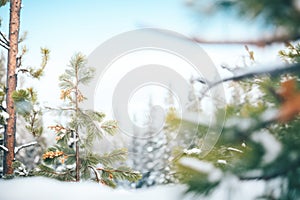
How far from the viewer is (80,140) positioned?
6.42 meters

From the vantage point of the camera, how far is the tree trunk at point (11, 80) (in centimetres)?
709

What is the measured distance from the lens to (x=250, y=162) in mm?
1467

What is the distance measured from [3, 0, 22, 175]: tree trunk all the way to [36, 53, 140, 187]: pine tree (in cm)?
121

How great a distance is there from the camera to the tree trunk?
7086 mm

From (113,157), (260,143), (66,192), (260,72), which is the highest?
(260,72)

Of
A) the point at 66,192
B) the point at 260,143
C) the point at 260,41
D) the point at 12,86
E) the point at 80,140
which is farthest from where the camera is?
the point at 12,86

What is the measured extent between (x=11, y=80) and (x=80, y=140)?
2.20 meters

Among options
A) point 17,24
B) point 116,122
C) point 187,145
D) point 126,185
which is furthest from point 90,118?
point 126,185

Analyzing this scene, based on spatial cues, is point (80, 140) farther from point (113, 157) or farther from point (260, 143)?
point (260, 143)

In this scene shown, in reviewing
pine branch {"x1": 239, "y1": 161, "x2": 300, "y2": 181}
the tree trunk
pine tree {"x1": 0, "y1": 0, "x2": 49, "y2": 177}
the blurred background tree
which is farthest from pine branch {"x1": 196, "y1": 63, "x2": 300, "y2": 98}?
the tree trunk

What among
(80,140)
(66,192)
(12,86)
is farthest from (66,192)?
(12,86)

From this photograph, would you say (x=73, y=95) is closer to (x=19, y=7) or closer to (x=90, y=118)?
(x=90, y=118)

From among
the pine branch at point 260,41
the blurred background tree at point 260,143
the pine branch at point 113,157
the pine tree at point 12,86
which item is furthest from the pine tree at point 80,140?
the pine branch at point 260,41

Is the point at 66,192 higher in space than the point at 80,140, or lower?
lower
